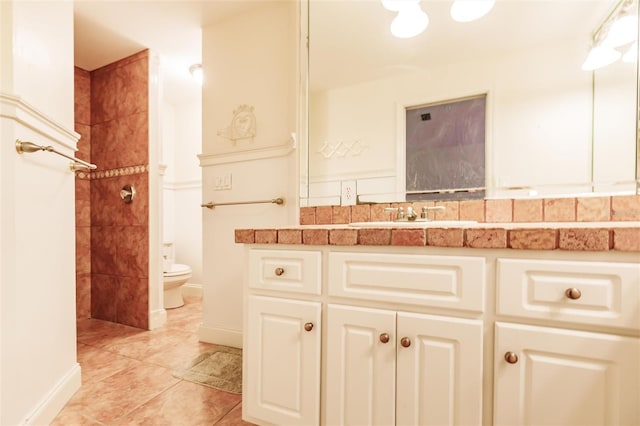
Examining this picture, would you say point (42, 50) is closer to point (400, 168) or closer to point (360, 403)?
point (400, 168)

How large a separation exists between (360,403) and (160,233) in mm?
2061

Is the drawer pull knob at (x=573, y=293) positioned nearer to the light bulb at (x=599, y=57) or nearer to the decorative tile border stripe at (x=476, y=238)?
Result: the decorative tile border stripe at (x=476, y=238)

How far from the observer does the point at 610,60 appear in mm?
1123

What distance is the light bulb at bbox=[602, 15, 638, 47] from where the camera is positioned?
3.55 feet

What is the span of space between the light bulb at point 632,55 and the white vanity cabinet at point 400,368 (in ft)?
4.00

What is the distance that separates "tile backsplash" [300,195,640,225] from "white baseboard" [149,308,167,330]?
177 cm

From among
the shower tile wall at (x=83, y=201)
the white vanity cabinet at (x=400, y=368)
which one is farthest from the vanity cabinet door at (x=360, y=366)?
the shower tile wall at (x=83, y=201)

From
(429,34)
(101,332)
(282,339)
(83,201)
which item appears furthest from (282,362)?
(83,201)

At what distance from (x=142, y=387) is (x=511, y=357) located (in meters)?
1.64

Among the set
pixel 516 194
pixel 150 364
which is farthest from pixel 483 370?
pixel 150 364

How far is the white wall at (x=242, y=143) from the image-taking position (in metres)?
1.75

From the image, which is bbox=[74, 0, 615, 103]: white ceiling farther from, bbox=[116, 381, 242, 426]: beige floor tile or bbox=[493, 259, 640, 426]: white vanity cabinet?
bbox=[116, 381, 242, 426]: beige floor tile

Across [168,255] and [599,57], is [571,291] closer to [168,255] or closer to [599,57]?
[599,57]

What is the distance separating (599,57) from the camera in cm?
114
